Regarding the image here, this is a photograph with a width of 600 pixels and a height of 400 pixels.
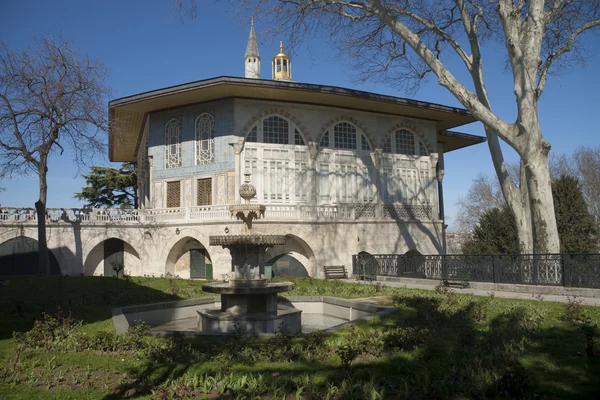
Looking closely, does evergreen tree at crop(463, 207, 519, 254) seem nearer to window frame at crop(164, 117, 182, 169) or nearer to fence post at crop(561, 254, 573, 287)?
fence post at crop(561, 254, 573, 287)

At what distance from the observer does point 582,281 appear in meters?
12.1

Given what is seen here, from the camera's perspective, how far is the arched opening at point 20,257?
71.9 ft

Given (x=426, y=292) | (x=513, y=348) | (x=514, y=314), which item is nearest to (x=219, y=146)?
(x=426, y=292)

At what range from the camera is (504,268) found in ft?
46.4

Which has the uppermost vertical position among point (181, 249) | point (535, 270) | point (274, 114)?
point (274, 114)

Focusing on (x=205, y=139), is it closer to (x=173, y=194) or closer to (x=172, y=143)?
(x=172, y=143)

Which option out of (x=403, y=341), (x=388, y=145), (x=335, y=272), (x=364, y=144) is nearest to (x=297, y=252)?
(x=335, y=272)

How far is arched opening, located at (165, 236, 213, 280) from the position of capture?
22.7 metres

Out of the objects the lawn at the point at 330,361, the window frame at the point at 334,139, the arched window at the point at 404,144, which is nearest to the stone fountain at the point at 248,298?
the lawn at the point at 330,361

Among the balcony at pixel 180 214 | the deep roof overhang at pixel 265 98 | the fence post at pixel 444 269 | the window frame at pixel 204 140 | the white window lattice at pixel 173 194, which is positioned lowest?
the fence post at pixel 444 269

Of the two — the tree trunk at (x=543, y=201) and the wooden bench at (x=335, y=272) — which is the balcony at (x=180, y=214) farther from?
the tree trunk at (x=543, y=201)

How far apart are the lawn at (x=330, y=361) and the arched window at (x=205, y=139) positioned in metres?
14.0

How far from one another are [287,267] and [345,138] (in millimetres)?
7025

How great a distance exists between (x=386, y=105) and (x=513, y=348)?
19186 mm
